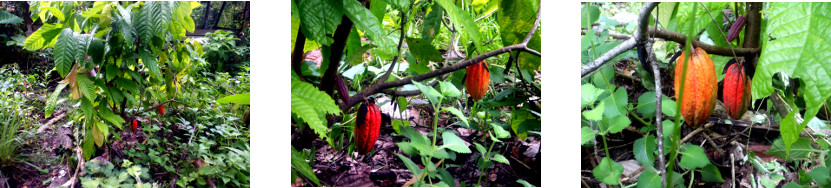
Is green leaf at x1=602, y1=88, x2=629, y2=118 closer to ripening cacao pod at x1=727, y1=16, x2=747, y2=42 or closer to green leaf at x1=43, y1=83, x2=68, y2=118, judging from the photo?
ripening cacao pod at x1=727, y1=16, x2=747, y2=42

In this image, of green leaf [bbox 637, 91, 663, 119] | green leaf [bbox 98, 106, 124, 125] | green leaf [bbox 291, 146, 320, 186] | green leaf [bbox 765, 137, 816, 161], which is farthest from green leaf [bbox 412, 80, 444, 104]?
green leaf [bbox 98, 106, 124, 125]

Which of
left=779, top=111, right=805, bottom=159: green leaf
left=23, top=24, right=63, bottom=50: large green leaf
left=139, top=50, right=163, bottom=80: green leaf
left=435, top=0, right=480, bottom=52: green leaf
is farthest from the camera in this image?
left=139, top=50, right=163, bottom=80: green leaf

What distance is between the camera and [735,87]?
824 mm

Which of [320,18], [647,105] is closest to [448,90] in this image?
[320,18]

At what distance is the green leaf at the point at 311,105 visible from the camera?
760mm

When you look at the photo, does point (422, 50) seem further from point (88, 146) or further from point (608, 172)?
point (88, 146)

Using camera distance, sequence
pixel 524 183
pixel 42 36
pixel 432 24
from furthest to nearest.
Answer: pixel 42 36 < pixel 432 24 < pixel 524 183

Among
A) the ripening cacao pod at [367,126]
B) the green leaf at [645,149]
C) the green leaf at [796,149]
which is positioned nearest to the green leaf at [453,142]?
the ripening cacao pod at [367,126]

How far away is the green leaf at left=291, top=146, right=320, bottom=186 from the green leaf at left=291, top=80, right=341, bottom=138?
3.0 inches

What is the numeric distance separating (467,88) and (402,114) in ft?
0.43

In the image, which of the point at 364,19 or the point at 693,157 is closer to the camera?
the point at 364,19

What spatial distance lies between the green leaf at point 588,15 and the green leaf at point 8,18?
1195mm

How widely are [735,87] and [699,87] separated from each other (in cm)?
9

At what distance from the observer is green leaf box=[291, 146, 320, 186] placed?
82cm
